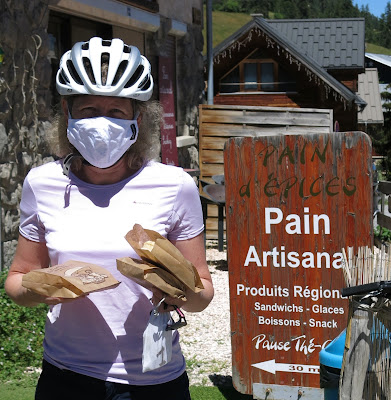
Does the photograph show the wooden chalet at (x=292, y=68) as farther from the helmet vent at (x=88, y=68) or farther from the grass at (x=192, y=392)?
the helmet vent at (x=88, y=68)

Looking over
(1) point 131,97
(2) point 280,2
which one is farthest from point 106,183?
(2) point 280,2

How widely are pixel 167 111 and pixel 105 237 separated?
826 centimetres

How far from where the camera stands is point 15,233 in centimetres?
666

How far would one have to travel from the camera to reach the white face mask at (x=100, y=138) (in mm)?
2246

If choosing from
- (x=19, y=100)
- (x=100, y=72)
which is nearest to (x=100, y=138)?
(x=100, y=72)

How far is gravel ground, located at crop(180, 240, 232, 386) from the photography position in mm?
5246

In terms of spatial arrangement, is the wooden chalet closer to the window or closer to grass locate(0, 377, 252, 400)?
the window

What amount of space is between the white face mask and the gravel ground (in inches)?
123

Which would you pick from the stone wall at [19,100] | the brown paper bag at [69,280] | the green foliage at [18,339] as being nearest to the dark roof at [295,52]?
the stone wall at [19,100]

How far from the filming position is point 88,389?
219 cm

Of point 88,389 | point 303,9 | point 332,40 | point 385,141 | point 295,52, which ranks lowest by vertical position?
point 385,141

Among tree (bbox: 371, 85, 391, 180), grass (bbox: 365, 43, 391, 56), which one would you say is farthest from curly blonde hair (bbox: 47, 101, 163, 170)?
grass (bbox: 365, 43, 391, 56)

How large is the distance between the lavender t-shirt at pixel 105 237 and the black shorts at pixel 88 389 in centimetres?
2

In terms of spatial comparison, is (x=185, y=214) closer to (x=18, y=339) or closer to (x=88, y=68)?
(x=88, y=68)
